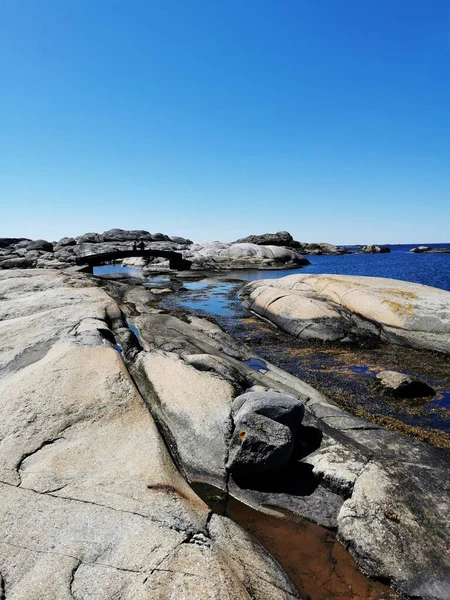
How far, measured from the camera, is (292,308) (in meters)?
19.0

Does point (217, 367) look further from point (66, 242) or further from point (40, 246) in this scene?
point (66, 242)

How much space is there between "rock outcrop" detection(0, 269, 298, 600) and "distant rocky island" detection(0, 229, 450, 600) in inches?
0.9

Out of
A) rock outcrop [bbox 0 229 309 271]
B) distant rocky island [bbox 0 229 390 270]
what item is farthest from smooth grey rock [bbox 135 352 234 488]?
distant rocky island [bbox 0 229 390 270]

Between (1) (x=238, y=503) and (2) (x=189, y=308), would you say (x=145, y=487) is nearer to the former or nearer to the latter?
(1) (x=238, y=503)

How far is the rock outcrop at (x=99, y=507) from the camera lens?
13.6 feet

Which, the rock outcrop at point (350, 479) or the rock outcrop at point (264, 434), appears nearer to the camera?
the rock outcrop at point (350, 479)

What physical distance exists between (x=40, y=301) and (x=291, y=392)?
12.4 meters

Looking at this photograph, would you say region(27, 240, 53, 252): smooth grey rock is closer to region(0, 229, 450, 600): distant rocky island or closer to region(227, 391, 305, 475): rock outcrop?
region(0, 229, 450, 600): distant rocky island

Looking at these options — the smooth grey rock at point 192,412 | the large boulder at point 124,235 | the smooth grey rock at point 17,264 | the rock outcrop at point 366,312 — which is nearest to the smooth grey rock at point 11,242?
the large boulder at point 124,235

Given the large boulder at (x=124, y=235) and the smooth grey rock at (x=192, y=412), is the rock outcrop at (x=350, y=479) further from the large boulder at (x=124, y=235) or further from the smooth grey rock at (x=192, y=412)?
the large boulder at (x=124, y=235)

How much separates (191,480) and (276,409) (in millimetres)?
2054

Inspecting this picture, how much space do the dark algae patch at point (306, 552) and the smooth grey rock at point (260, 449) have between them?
0.59 meters

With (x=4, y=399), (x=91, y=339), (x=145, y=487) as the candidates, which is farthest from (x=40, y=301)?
(x=145, y=487)

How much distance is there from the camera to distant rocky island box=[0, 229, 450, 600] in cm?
443
